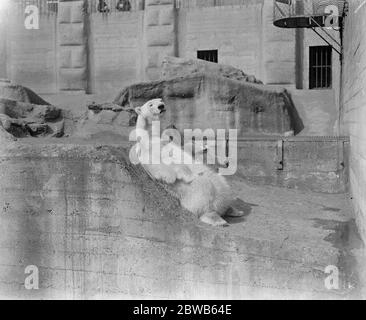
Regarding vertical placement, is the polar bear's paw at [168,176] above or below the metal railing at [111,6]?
below

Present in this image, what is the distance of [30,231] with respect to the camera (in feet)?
25.4

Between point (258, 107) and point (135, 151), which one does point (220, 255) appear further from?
point (258, 107)

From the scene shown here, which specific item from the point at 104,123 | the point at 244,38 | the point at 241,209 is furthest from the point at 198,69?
the point at 241,209

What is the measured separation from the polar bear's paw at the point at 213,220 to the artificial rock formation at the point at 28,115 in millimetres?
9263

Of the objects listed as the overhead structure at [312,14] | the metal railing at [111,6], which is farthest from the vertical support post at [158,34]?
the overhead structure at [312,14]

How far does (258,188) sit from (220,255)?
3.39 m

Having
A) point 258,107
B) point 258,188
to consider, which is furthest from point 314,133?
point 258,188

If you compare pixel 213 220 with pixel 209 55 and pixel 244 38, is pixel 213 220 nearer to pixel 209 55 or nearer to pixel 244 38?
pixel 244 38

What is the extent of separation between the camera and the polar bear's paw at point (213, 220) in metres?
6.92

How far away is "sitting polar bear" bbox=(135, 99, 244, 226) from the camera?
711 centimetres

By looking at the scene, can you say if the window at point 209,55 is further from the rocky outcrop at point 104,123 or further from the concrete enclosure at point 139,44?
the rocky outcrop at point 104,123

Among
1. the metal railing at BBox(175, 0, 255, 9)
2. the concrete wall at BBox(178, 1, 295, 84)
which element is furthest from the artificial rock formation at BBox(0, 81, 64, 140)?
the metal railing at BBox(175, 0, 255, 9)

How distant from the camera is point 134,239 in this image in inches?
277

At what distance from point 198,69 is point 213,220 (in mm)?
10390
